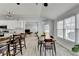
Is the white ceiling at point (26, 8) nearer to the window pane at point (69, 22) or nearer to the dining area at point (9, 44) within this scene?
the dining area at point (9, 44)

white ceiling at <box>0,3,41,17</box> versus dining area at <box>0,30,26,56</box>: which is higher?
white ceiling at <box>0,3,41,17</box>

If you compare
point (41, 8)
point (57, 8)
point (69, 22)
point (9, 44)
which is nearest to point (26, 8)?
point (41, 8)

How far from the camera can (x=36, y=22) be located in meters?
6.38

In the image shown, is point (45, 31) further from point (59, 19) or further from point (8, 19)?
point (8, 19)

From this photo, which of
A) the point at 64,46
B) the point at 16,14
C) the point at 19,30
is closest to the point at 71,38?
the point at 64,46

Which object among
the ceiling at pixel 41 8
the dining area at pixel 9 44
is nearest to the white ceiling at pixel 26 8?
the ceiling at pixel 41 8

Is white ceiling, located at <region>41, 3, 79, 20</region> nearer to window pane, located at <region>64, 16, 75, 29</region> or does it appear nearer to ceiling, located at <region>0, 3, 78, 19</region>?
ceiling, located at <region>0, 3, 78, 19</region>

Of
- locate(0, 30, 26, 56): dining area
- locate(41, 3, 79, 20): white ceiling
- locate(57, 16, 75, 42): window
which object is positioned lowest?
locate(0, 30, 26, 56): dining area

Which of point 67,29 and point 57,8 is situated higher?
point 57,8

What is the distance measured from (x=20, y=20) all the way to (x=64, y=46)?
3020 mm

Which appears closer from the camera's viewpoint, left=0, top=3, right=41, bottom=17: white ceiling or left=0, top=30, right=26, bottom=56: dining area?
left=0, top=30, right=26, bottom=56: dining area

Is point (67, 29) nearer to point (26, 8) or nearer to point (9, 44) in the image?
point (26, 8)

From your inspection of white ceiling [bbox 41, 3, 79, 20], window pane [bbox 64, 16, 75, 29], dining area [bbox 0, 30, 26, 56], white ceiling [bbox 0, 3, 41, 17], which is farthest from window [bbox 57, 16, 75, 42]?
dining area [bbox 0, 30, 26, 56]

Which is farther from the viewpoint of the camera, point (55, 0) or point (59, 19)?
A: point (59, 19)
